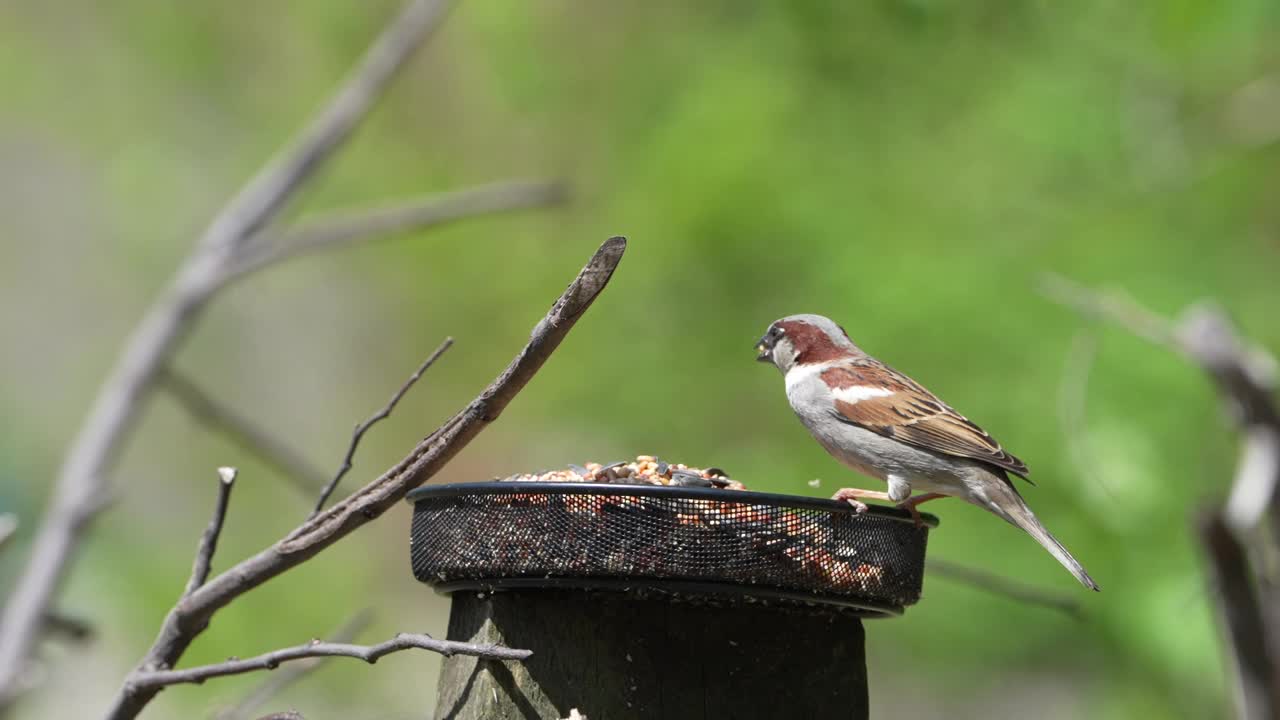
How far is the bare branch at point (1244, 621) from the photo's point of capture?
1453 millimetres

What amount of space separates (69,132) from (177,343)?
889 cm

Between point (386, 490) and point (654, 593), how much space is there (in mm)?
466

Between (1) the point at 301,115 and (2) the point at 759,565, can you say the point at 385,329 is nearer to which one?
(1) the point at 301,115

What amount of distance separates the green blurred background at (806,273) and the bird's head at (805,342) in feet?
6.49

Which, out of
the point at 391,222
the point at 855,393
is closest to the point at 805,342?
the point at 855,393

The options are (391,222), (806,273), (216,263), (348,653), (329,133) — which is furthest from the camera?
(806,273)

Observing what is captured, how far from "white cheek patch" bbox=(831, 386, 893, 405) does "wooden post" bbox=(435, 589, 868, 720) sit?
4.79ft

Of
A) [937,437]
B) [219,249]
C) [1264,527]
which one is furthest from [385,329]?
[1264,527]

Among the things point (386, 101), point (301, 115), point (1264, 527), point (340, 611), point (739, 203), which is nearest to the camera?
point (1264, 527)

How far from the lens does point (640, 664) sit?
7.08ft

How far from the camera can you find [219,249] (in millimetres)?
3912

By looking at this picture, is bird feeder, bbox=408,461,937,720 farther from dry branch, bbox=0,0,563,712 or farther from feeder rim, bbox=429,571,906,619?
dry branch, bbox=0,0,563,712

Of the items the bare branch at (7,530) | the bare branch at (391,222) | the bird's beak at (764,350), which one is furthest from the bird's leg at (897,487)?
the bare branch at (7,530)

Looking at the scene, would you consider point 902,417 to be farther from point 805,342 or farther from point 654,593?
point 654,593
